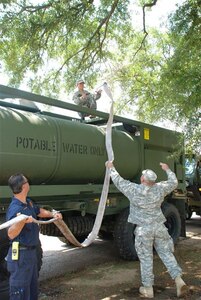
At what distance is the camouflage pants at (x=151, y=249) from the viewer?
17.6 feet

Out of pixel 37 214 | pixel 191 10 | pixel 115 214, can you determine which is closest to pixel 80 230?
pixel 115 214

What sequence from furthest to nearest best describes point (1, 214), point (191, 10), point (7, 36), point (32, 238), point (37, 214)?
point (7, 36) < point (191, 10) < point (1, 214) < point (37, 214) < point (32, 238)

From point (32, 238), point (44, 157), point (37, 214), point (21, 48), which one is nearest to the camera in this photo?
point (32, 238)

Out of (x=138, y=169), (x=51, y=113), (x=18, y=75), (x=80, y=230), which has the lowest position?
(x=80, y=230)

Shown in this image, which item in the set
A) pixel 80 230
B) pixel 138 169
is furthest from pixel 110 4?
pixel 80 230

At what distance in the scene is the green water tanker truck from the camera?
5.35 m

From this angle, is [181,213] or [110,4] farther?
[110,4]

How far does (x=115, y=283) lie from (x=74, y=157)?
1.89m

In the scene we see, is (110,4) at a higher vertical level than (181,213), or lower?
higher

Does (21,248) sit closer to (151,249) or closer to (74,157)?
(151,249)

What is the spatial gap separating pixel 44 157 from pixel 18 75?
18.6 feet

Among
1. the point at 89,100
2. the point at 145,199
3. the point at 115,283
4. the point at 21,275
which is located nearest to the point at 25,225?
the point at 21,275

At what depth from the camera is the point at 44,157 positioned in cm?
570

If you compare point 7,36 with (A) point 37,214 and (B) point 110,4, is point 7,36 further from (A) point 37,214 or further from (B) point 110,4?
(A) point 37,214
